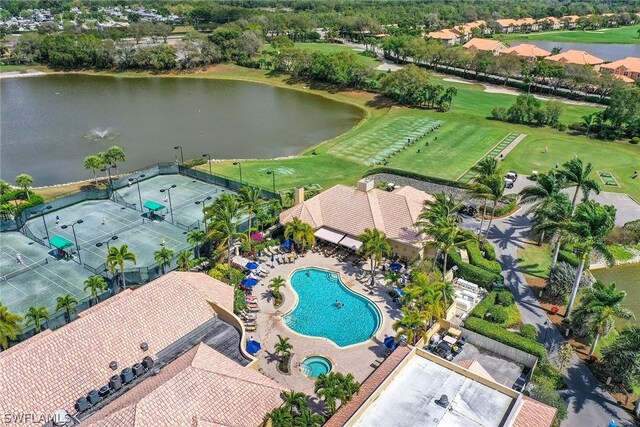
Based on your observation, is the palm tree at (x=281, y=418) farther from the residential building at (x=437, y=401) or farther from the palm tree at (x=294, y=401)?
the residential building at (x=437, y=401)

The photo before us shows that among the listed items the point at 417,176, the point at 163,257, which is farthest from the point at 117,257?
the point at 417,176

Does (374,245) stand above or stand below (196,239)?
above

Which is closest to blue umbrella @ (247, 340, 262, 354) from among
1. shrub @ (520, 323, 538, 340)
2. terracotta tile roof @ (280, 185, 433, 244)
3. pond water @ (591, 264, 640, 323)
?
terracotta tile roof @ (280, 185, 433, 244)

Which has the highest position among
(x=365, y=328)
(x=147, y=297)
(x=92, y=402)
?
(x=147, y=297)

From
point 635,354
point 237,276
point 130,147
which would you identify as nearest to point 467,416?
point 635,354

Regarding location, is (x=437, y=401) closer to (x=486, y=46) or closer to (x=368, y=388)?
(x=368, y=388)

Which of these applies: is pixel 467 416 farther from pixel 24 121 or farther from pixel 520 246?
pixel 24 121
